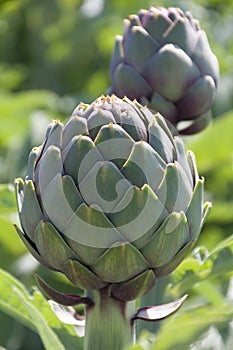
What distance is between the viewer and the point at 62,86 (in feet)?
9.16

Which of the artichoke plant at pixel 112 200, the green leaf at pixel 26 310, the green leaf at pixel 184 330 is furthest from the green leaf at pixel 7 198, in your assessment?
the green leaf at pixel 184 330

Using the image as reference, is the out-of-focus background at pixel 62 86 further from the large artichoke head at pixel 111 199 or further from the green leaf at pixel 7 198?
the large artichoke head at pixel 111 199

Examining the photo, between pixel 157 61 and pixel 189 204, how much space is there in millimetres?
305

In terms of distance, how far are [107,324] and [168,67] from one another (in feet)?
1.21

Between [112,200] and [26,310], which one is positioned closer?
[112,200]

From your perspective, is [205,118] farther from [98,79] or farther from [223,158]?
[98,79]

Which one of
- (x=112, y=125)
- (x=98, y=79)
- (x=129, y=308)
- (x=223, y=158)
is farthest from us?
(x=98, y=79)

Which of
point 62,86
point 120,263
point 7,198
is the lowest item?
point 62,86

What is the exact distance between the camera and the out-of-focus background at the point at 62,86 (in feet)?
5.83

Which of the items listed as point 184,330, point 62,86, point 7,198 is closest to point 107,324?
point 184,330

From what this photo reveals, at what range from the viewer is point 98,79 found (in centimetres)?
259

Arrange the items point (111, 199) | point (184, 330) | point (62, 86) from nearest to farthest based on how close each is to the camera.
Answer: point (184, 330), point (111, 199), point (62, 86)

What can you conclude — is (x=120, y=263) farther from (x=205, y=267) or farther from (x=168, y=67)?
(x=168, y=67)

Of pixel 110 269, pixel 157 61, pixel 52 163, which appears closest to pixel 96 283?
pixel 110 269
